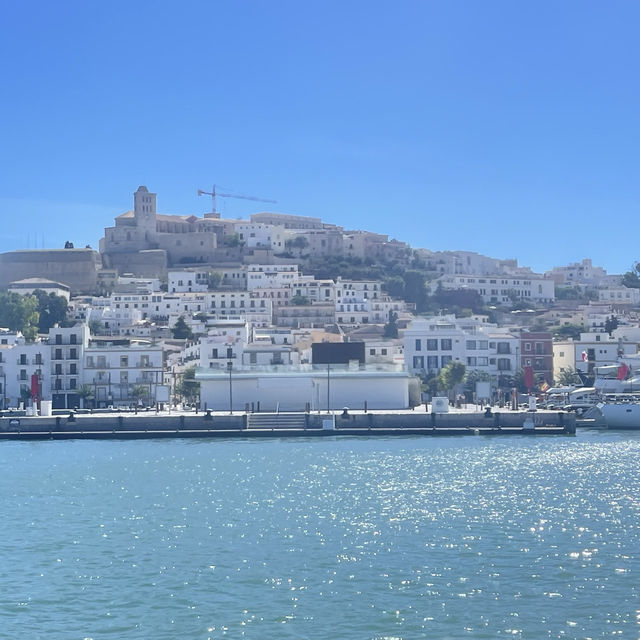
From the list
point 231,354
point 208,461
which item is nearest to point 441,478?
point 208,461

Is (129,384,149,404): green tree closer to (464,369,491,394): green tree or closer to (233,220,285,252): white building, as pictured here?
(464,369,491,394): green tree

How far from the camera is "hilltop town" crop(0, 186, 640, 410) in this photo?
62.2 meters

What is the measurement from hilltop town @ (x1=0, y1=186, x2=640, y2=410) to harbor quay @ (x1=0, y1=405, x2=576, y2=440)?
4.48m

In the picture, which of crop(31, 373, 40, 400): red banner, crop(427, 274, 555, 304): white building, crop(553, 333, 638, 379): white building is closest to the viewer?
crop(31, 373, 40, 400): red banner

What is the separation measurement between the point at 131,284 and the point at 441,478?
73885 millimetres

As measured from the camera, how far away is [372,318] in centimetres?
9600

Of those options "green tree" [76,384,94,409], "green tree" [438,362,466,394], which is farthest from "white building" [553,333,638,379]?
"green tree" [76,384,94,409]

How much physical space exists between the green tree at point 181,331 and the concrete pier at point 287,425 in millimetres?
31828

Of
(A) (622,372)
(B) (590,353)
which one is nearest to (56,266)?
(B) (590,353)

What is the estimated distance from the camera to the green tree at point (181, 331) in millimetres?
84062

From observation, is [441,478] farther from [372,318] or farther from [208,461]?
[372,318]

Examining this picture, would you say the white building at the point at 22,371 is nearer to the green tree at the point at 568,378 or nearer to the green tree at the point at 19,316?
the green tree at the point at 19,316

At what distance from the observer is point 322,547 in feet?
81.7

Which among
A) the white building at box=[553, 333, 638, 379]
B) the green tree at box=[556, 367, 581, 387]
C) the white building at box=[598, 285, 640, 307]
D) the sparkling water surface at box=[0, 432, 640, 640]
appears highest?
the white building at box=[598, 285, 640, 307]
